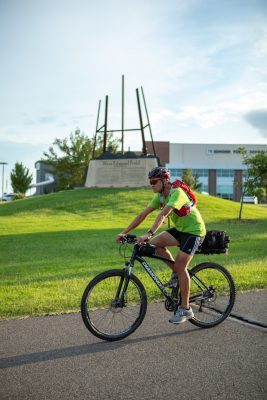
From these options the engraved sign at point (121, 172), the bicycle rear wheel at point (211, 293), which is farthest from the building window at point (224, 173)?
the bicycle rear wheel at point (211, 293)

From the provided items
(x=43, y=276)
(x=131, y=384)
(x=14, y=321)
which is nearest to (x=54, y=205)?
(x=43, y=276)

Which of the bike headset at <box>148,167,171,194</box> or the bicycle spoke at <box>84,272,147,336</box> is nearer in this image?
the bicycle spoke at <box>84,272,147,336</box>

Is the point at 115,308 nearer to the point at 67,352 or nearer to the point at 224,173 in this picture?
the point at 67,352

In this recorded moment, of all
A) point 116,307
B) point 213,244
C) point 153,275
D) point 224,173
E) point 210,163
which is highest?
point 210,163

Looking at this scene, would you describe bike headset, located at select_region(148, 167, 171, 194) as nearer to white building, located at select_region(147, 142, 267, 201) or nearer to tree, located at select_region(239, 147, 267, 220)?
tree, located at select_region(239, 147, 267, 220)

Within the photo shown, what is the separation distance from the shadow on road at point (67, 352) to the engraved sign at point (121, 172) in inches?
1159

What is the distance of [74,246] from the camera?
15000 millimetres

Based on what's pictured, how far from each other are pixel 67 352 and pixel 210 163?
85.0 m

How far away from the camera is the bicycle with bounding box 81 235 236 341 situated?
5.04 meters

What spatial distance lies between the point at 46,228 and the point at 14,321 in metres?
15.3

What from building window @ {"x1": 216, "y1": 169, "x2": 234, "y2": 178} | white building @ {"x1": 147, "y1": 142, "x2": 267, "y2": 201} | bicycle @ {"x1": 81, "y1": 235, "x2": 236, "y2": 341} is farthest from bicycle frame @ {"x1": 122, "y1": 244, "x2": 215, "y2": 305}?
building window @ {"x1": 216, "y1": 169, "x2": 234, "y2": 178}

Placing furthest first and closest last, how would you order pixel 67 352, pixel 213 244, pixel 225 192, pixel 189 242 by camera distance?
pixel 225 192 < pixel 213 244 < pixel 189 242 < pixel 67 352

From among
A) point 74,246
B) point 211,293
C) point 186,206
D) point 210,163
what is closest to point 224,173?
point 210,163

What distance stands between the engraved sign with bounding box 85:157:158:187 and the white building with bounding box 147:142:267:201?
49.9 metres
